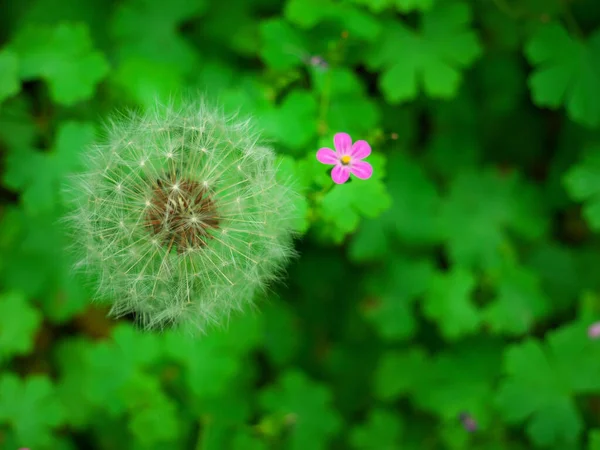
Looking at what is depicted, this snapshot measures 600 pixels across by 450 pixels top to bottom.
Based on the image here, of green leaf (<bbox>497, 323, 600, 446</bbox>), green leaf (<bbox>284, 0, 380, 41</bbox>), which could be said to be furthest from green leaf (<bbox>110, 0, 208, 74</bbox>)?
green leaf (<bbox>497, 323, 600, 446</bbox>)

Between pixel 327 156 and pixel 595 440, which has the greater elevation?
pixel 327 156

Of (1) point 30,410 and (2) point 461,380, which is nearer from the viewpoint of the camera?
(1) point 30,410

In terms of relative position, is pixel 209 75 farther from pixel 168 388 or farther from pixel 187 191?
pixel 168 388

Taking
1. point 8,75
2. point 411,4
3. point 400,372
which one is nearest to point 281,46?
point 411,4

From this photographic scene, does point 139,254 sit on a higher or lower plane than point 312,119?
lower

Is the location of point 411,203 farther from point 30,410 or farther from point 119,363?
point 30,410

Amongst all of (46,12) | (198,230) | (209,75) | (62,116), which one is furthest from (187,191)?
(46,12)
